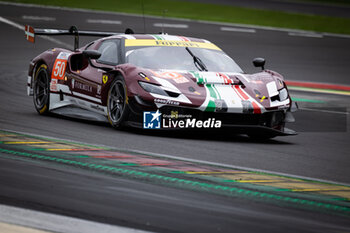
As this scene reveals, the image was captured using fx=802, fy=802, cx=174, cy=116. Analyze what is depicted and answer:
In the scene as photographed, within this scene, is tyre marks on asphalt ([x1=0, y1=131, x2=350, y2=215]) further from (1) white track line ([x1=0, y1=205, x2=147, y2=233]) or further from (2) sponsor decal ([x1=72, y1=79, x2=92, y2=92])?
(2) sponsor decal ([x1=72, y1=79, x2=92, y2=92])

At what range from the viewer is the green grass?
2726 cm

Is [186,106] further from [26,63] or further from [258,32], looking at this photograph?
[258,32]

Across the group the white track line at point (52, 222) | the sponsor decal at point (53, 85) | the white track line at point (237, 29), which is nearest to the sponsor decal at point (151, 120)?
the sponsor decal at point (53, 85)

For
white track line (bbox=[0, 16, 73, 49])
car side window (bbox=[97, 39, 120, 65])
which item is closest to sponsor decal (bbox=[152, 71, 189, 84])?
car side window (bbox=[97, 39, 120, 65])

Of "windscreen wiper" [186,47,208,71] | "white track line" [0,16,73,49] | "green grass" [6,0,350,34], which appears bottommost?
"windscreen wiper" [186,47,208,71]

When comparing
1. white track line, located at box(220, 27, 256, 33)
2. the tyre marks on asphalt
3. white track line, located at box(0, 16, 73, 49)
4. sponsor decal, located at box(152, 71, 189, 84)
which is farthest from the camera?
white track line, located at box(220, 27, 256, 33)

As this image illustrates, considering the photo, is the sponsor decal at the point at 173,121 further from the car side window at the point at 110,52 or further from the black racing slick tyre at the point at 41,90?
the black racing slick tyre at the point at 41,90

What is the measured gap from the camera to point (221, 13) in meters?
29.7

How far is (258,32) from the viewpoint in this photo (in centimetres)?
2481

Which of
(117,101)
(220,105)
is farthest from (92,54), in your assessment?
→ (220,105)

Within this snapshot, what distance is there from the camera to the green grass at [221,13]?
27.3m

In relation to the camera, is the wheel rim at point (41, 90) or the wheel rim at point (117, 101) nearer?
the wheel rim at point (117, 101)

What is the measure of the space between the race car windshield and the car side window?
0.20 meters

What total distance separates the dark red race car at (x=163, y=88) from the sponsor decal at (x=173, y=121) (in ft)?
0.04
